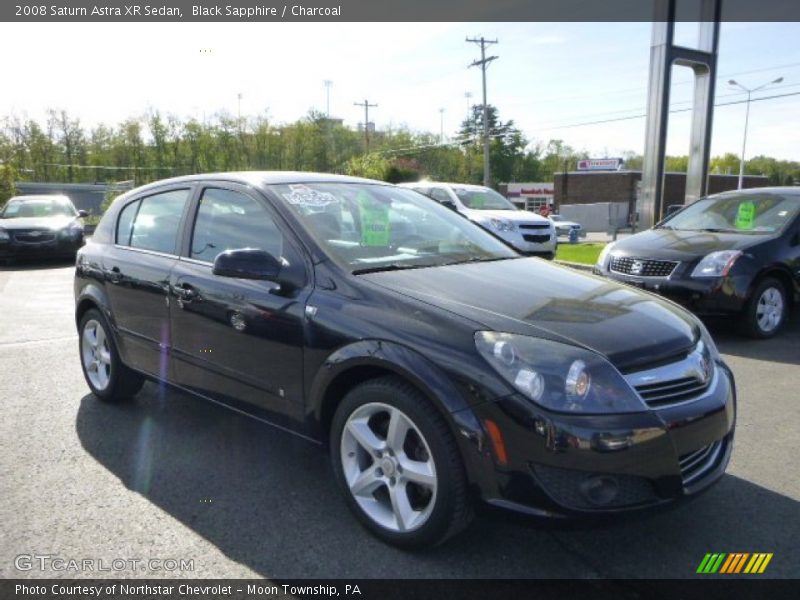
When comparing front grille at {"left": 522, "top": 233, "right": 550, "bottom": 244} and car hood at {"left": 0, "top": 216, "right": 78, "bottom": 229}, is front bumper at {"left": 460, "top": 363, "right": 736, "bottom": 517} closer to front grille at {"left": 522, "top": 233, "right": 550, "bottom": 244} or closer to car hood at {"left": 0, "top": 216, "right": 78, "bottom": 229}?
front grille at {"left": 522, "top": 233, "right": 550, "bottom": 244}

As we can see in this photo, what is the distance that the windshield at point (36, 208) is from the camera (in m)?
14.5

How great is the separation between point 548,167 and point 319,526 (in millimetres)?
97799

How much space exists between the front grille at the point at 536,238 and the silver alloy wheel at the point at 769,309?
6161 mm

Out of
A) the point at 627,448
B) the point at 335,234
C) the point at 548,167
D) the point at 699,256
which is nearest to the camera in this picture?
the point at 627,448

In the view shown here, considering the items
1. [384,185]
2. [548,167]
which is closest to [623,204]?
[548,167]

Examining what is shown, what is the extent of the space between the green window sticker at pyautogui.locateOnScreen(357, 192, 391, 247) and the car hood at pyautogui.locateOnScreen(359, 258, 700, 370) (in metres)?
0.38

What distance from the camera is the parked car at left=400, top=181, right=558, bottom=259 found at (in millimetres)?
12375

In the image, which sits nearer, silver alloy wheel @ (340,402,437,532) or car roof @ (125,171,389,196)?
silver alloy wheel @ (340,402,437,532)

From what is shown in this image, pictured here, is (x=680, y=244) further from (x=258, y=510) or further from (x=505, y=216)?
(x=505, y=216)

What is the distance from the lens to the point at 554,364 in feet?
7.65

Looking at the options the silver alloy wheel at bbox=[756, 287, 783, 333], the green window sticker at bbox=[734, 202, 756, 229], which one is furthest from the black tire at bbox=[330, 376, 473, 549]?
the green window sticker at bbox=[734, 202, 756, 229]

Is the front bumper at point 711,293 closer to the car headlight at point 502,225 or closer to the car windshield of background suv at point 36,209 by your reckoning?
the car headlight at point 502,225

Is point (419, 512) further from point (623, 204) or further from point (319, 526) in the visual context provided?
point (623, 204)

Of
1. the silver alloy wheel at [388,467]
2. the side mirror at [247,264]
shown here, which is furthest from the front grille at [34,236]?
the silver alloy wheel at [388,467]
